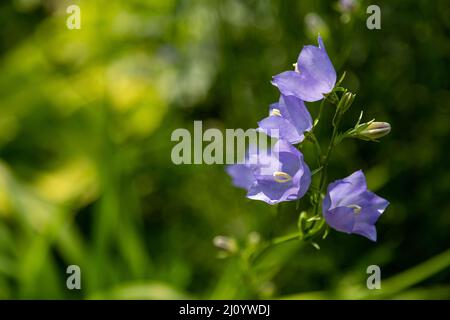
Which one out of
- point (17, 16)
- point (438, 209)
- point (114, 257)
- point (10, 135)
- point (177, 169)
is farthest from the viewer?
point (17, 16)

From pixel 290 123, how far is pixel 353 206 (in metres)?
0.17

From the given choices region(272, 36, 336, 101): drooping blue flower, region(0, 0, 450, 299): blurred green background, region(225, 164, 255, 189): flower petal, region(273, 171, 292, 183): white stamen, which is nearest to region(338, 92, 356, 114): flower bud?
region(272, 36, 336, 101): drooping blue flower

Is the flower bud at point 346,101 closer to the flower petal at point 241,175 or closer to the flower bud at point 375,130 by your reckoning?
the flower bud at point 375,130

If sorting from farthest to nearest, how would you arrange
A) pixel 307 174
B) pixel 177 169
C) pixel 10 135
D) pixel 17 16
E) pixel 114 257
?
pixel 17 16 → pixel 10 135 → pixel 177 169 → pixel 114 257 → pixel 307 174

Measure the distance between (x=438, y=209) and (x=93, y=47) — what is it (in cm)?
182

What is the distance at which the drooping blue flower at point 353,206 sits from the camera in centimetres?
95

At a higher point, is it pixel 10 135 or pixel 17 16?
pixel 17 16

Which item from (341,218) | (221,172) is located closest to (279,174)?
(341,218)

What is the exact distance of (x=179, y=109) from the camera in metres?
2.53

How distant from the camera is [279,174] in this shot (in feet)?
3.20

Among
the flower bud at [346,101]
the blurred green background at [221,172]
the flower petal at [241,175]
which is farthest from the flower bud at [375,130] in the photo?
the blurred green background at [221,172]

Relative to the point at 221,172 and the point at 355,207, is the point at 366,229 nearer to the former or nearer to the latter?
the point at 355,207
